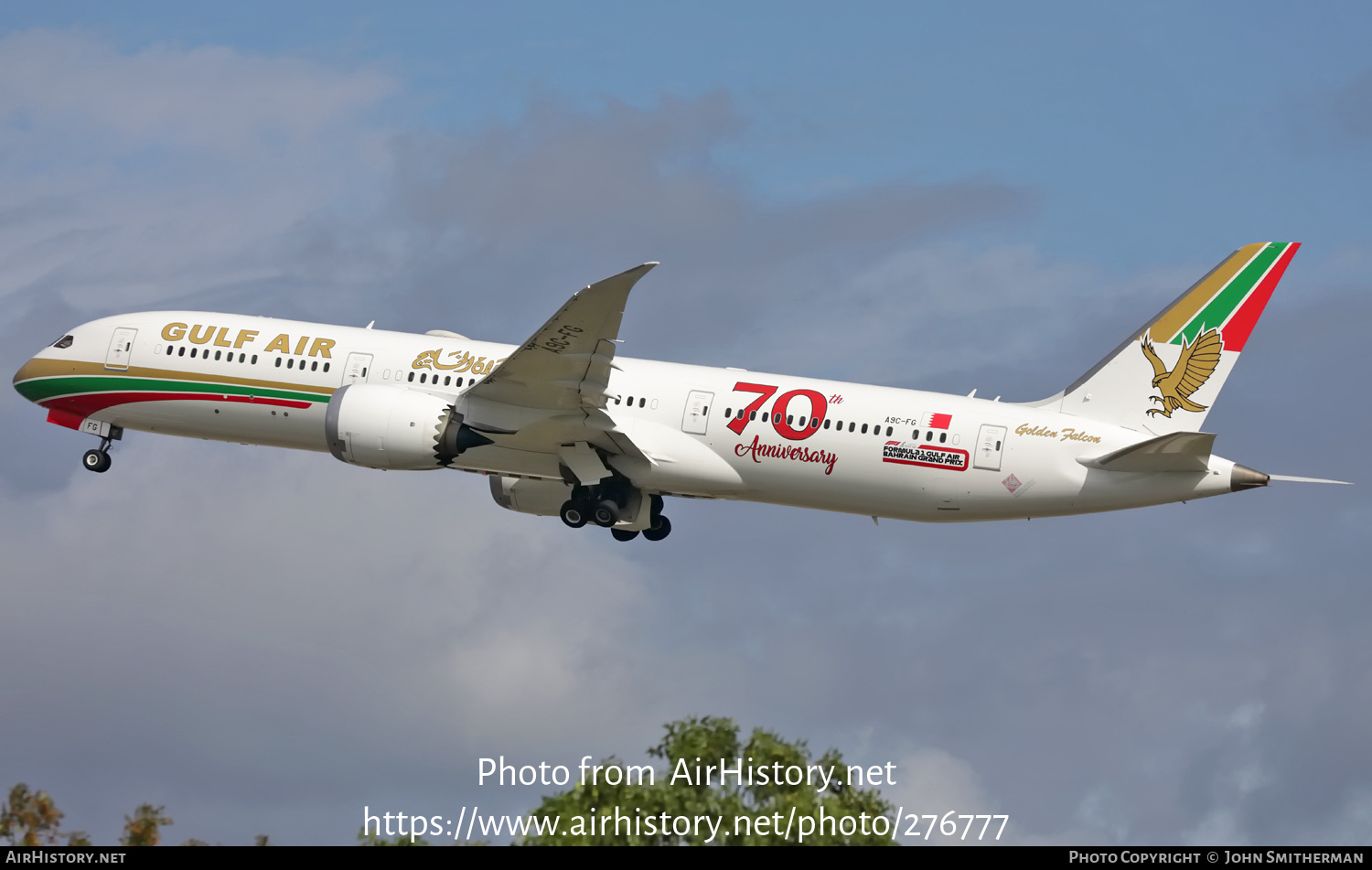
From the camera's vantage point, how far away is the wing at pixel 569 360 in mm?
41281

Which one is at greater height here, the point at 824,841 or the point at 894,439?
the point at 894,439

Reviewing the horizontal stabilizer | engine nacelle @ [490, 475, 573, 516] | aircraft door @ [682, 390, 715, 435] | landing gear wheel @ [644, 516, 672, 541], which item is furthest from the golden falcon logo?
engine nacelle @ [490, 475, 573, 516]

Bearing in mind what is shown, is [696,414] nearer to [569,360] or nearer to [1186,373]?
[569,360]

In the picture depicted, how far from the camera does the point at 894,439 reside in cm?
4447

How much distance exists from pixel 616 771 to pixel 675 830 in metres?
1.56

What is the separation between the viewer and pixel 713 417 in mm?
45656

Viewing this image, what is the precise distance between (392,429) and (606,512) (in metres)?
6.56

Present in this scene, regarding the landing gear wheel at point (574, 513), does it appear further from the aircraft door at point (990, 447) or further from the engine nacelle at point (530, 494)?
the aircraft door at point (990, 447)

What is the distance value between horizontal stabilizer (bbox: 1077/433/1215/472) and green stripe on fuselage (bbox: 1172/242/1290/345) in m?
4.04

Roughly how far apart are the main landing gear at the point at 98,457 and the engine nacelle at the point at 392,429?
10135 mm

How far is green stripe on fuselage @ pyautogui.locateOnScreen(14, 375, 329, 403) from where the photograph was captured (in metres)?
47.5
